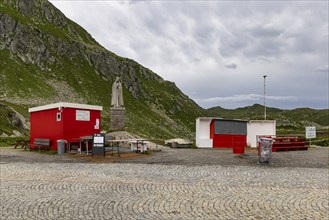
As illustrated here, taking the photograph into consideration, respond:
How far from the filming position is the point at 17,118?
49.8m

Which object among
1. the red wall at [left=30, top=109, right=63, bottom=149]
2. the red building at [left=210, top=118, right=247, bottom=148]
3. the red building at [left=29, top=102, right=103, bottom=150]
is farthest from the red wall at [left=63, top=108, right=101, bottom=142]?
the red building at [left=210, top=118, right=247, bottom=148]

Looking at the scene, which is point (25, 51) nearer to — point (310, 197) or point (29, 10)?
point (29, 10)

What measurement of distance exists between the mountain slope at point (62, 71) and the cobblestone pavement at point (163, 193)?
73.6 metres

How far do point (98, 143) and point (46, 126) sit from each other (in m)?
7.60

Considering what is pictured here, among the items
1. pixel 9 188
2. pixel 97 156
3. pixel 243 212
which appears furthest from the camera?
pixel 97 156

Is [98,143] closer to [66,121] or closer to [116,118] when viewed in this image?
[66,121]

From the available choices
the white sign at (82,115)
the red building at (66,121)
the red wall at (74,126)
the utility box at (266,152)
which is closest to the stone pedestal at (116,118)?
the red building at (66,121)

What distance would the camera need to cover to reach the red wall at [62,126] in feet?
85.9

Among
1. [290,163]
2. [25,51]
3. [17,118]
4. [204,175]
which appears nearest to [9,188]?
[204,175]

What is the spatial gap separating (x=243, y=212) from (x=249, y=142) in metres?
25.3

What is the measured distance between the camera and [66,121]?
86.0ft

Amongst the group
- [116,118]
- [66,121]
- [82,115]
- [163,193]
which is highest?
[116,118]

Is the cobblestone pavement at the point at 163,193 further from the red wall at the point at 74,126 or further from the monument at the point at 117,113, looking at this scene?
the monument at the point at 117,113

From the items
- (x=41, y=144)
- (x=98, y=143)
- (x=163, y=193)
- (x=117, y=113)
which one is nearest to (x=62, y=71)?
(x=117, y=113)
